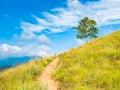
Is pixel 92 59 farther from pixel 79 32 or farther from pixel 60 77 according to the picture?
pixel 79 32

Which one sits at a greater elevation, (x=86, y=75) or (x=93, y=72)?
(x=93, y=72)

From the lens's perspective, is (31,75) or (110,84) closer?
(110,84)

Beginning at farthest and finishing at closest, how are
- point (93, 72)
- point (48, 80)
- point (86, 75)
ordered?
point (48, 80)
point (93, 72)
point (86, 75)

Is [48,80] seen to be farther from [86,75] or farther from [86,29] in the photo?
[86,29]

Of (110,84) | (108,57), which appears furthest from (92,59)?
(110,84)

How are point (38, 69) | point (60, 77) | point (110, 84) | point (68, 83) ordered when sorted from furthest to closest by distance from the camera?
point (38, 69)
point (60, 77)
point (68, 83)
point (110, 84)

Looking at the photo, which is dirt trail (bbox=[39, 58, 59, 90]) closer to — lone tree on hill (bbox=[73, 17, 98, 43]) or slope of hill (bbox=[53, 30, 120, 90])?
slope of hill (bbox=[53, 30, 120, 90])

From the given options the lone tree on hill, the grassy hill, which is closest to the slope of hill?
the grassy hill

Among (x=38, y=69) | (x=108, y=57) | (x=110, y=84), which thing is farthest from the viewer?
(x=38, y=69)

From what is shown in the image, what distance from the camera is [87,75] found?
44.0ft

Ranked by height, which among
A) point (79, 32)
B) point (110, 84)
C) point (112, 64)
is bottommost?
point (110, 84)

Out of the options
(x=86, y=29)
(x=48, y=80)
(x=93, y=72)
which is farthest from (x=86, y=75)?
(x=86, y=29)

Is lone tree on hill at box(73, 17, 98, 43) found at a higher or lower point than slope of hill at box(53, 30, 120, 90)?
higher

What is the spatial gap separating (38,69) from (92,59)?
3.90 m
